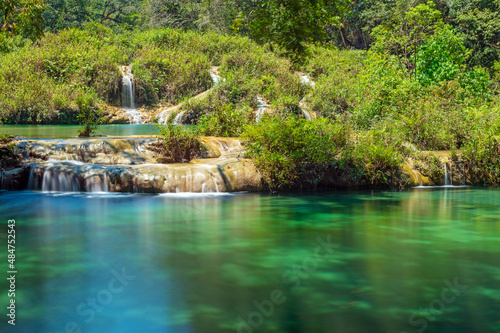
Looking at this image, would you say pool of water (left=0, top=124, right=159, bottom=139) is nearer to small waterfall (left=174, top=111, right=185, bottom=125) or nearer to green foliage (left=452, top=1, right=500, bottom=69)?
small waterfall (left=174, top=111, right=185, bottom=125)

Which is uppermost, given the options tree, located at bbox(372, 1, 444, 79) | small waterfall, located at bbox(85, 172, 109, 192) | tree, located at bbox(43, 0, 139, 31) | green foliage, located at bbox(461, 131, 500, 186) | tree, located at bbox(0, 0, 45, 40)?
tree, located at bbox(43, 0, 139, 31)

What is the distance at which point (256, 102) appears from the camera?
74.5ft

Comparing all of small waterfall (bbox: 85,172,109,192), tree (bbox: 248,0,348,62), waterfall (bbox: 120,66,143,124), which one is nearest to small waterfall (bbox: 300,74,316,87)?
waterfall (bbox: 120,66,143,124)

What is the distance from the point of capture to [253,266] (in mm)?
5160

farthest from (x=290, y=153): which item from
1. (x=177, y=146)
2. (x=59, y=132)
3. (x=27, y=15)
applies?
(x=59, y=132)

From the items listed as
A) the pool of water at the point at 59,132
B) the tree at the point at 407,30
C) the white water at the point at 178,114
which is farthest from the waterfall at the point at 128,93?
the tree at the point at 407,30

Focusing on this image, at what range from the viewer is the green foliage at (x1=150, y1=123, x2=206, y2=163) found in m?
11.7

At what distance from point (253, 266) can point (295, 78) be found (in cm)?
2098

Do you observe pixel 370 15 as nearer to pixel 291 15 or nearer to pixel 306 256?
pixel 291 15

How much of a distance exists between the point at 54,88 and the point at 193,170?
16.9m

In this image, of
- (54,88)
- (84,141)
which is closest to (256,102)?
(54,88)

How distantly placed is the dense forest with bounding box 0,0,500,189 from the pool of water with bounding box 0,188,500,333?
2.47 m

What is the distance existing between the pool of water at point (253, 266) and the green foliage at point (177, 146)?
2.91 meters

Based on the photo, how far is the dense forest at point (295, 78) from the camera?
10453 millimetres
